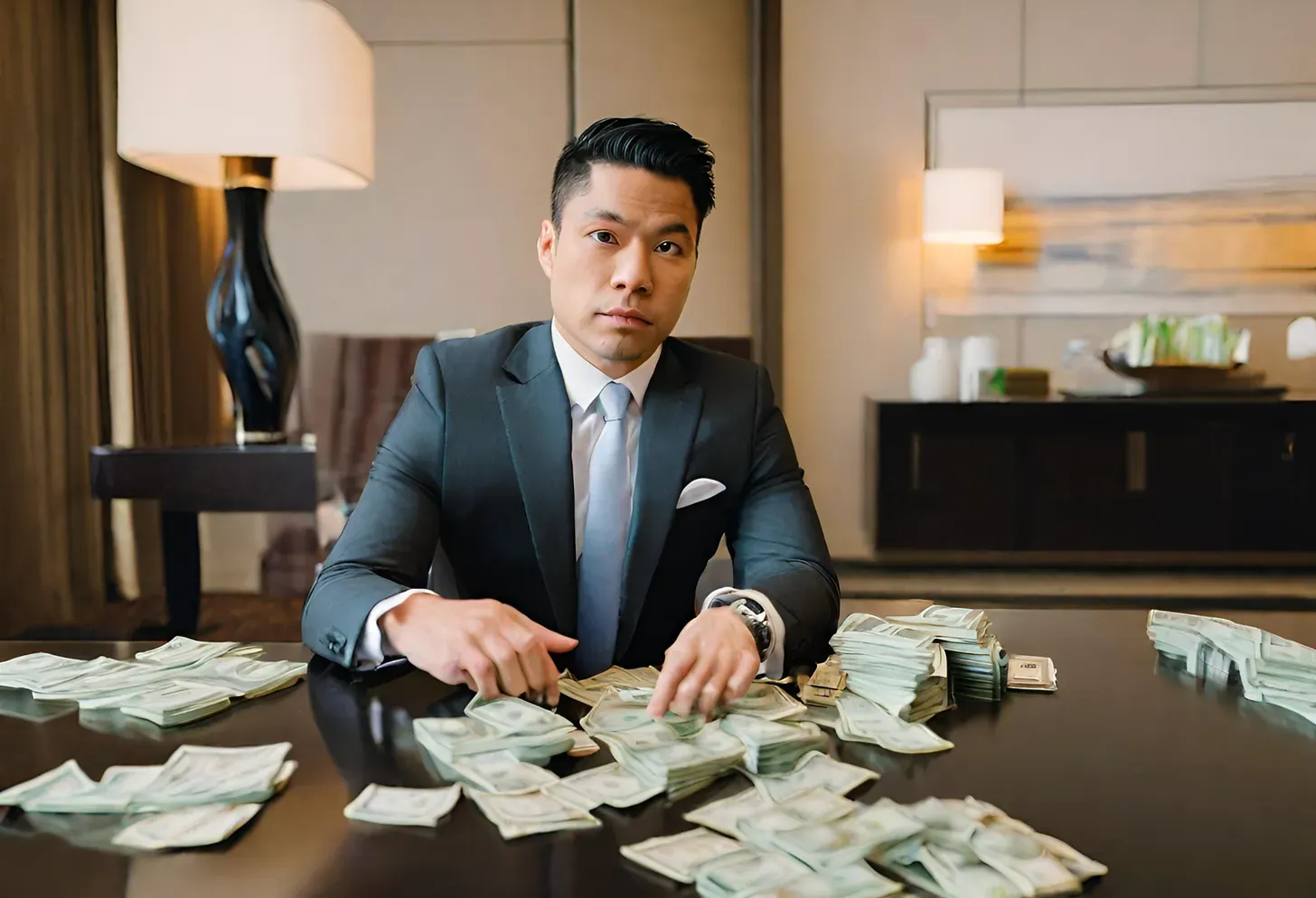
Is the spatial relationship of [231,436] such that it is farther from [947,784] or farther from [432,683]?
[947,784]

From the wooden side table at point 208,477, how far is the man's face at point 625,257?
1.62 meters

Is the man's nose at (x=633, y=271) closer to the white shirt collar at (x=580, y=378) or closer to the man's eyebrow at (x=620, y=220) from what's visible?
the man's eyebrow at (x=620, y=220)

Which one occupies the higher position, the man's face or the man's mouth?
the man's face

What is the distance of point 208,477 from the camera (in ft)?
9.90

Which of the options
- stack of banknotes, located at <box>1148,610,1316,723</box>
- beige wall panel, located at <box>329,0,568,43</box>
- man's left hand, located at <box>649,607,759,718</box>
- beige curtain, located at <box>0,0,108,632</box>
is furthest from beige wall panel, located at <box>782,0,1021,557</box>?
man's left hand, located at <box>649,607,759,718</box>

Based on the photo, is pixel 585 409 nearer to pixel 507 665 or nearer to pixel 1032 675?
pixel 507 665

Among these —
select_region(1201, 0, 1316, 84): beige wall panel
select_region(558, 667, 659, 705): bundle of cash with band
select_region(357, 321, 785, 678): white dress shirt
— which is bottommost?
select_region(558, 667, 659, 705): bundle of cash with band

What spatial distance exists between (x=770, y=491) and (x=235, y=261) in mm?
2007

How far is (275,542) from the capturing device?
4.91 meters

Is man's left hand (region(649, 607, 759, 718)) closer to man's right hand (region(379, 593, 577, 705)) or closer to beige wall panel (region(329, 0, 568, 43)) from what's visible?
man's right hand (region(379, 593, 577, 705))

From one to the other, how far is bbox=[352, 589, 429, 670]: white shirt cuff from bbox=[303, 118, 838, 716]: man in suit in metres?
0.16

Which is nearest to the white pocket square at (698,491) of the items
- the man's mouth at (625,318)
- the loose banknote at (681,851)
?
the man's mouth at (625,318)

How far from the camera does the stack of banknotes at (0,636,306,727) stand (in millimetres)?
1098

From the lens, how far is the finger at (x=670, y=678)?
3.50 feet
